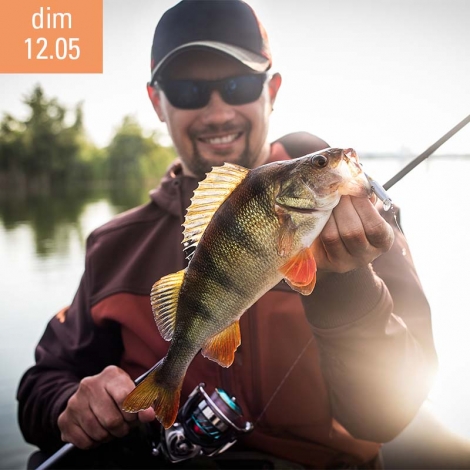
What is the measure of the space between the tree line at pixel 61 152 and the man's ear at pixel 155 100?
13.0 metres

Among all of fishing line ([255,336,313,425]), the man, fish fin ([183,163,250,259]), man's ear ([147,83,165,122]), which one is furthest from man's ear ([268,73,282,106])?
fish fin ([183,163,250,259])

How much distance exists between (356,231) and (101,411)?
3.33 ft

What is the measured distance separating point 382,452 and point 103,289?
130cm

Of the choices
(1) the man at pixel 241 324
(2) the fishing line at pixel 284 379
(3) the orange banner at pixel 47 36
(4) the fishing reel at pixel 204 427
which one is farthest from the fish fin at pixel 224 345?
(3) the orange banner at pixel 47 36

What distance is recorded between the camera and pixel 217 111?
A: 2090 millimetres

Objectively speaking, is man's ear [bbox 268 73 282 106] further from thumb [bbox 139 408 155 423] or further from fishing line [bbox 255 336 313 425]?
thumb [bbox 139 408 155 423]

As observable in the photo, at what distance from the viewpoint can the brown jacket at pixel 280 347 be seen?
54.5 inches

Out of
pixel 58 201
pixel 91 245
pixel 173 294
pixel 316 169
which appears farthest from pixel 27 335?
pixel 58 201

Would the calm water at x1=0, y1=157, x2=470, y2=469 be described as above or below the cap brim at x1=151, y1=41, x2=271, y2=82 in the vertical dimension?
below

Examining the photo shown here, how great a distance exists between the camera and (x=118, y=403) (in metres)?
1.61

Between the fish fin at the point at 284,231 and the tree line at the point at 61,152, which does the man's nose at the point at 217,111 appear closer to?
the fish fin at the point at 284,231

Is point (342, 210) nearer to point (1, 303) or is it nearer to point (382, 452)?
point (382, 452)

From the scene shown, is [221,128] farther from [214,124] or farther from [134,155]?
[134,155]

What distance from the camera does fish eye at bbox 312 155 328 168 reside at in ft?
3.39
